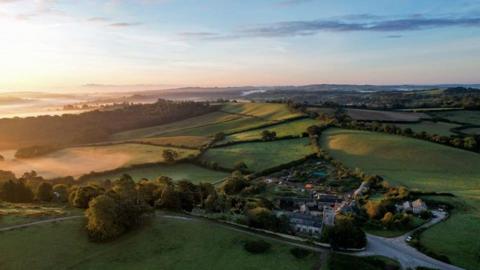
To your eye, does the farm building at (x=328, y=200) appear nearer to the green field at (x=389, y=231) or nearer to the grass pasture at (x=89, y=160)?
the green field at (x=389, y=231)

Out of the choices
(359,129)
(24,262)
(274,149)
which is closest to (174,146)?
(274,149)

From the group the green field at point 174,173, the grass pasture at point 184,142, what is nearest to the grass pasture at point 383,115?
the grass pasture at point 184,142

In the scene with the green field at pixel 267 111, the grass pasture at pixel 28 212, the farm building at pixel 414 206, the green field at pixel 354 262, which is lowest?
the farm building at pixel 414 206

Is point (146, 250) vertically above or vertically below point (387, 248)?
above

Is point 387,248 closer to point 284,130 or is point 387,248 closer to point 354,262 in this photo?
point 354,262

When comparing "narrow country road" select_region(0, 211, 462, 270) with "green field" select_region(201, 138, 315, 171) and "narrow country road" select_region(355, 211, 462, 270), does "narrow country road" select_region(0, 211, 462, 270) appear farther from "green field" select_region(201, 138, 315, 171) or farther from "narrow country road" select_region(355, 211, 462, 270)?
"green field" select_region(201, 138, 315, 171)

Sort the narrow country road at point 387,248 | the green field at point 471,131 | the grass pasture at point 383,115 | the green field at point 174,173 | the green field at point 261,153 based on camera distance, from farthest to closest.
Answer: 1. the grass pasture at point 383,115
2. the green field at point 471,131
3. the green field at point 261,153
4. the green field at point 174,173
5. the narrow country road at point 387,248

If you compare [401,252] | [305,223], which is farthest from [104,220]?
[401,252]
